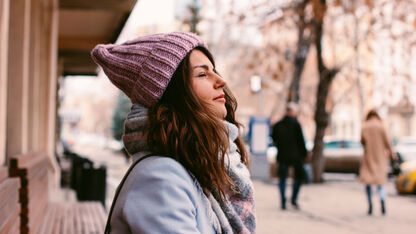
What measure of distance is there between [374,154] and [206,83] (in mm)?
8833

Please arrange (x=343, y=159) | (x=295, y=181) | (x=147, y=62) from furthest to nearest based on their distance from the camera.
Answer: (x=343, y=159), (x=295, y=181), (x=147, y=62)

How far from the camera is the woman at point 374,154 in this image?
33.5 feet

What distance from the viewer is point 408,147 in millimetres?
23156

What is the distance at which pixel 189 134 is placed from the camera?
1838 mm

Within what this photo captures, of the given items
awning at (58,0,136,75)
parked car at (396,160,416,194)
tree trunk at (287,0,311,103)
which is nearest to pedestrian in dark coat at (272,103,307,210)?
awning at (58,0,136,75)

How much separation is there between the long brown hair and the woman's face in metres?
0.03

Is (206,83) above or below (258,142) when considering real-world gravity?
above

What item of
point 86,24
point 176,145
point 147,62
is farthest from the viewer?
point 86,24

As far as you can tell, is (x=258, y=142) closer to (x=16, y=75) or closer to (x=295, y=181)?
(x=295, y=181)

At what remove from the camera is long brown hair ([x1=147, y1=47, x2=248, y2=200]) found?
5.94 ft

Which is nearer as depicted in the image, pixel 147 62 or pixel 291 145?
pixel 147 62

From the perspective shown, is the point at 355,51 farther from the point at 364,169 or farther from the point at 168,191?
the point at 168,191

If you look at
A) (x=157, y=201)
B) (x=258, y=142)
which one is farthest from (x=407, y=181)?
(x=157, y=201)

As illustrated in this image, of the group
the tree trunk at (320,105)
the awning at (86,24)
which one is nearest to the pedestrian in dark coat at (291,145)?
the awning at (86,24)
